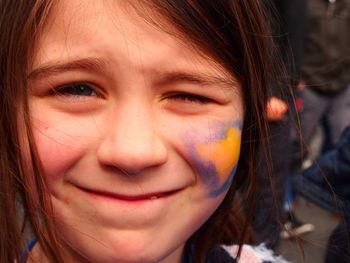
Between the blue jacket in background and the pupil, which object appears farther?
the blue jacket in background

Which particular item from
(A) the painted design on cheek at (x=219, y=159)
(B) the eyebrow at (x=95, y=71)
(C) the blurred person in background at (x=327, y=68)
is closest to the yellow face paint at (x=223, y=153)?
(A) the painted design on cheek at (x=219, y=159)

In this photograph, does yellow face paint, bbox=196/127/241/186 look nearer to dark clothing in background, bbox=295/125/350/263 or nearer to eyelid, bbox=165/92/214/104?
eyelid, bbox=165/92/214/104

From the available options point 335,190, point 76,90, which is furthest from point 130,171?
point 335,190

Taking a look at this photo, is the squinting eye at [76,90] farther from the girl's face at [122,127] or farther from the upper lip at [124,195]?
the upper lip at [124,195]

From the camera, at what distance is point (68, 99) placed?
32.3 inches

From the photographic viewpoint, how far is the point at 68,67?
79 cm

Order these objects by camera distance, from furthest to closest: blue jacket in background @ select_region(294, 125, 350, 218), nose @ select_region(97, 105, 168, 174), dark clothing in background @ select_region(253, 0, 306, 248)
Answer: blue jacket in background @ select_region(294, 125, 350, 218) < dark clothing in background @ select_region(253, 0, 306, 248) < nose @ select_region(97, 105, 168, 174)

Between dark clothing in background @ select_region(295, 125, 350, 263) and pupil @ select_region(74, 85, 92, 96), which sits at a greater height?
pupil @ select_region(74, 85, 92, 96)

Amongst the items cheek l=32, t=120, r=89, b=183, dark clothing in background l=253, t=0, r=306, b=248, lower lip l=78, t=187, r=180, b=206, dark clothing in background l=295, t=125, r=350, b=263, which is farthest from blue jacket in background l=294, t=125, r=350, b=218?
cheek l=32, t=120, r=89, b=183

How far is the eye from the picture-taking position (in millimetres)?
816

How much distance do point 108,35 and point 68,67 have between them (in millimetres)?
85

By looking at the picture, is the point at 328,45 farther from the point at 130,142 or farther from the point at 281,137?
the point at 130,142

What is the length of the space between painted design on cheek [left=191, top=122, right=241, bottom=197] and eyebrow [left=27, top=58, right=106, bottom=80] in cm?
22

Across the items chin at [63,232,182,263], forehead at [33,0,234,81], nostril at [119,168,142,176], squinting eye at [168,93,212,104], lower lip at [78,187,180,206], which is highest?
forehead at [33,0,234,81]
